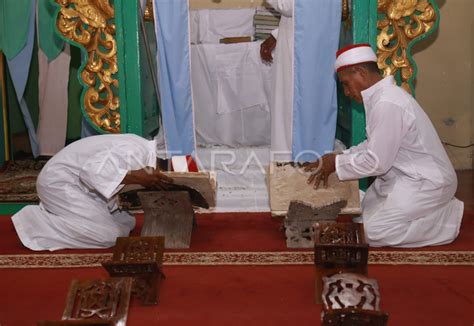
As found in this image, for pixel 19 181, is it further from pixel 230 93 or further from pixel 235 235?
pixel 235 235

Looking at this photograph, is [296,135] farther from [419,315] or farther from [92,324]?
[92,324]

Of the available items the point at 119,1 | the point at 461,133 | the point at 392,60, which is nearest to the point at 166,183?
the point at 119,1

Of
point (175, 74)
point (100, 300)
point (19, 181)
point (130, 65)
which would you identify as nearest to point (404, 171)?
point (175, 74)

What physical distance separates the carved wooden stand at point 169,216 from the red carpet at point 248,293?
13 cm

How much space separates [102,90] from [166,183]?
1689 millimetres

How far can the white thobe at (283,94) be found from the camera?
532 cm

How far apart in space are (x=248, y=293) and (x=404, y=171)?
1403 mm

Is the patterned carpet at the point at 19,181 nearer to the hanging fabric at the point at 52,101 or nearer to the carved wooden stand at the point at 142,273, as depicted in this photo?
the hanging fabric at the point at 52,101

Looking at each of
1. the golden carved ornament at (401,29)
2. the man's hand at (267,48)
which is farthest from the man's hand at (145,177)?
the man's hand at (267,48)

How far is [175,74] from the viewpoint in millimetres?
5203

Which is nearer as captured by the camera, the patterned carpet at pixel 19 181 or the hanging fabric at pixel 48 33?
the patterned carpet at pixel 19 181

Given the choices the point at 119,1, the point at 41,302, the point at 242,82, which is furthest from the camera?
the point at 242,82

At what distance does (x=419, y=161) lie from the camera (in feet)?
13.4

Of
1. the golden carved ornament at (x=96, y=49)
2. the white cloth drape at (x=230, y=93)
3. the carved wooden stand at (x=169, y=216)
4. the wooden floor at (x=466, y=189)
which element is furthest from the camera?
the white cloth drape at (x=230, y=93)
